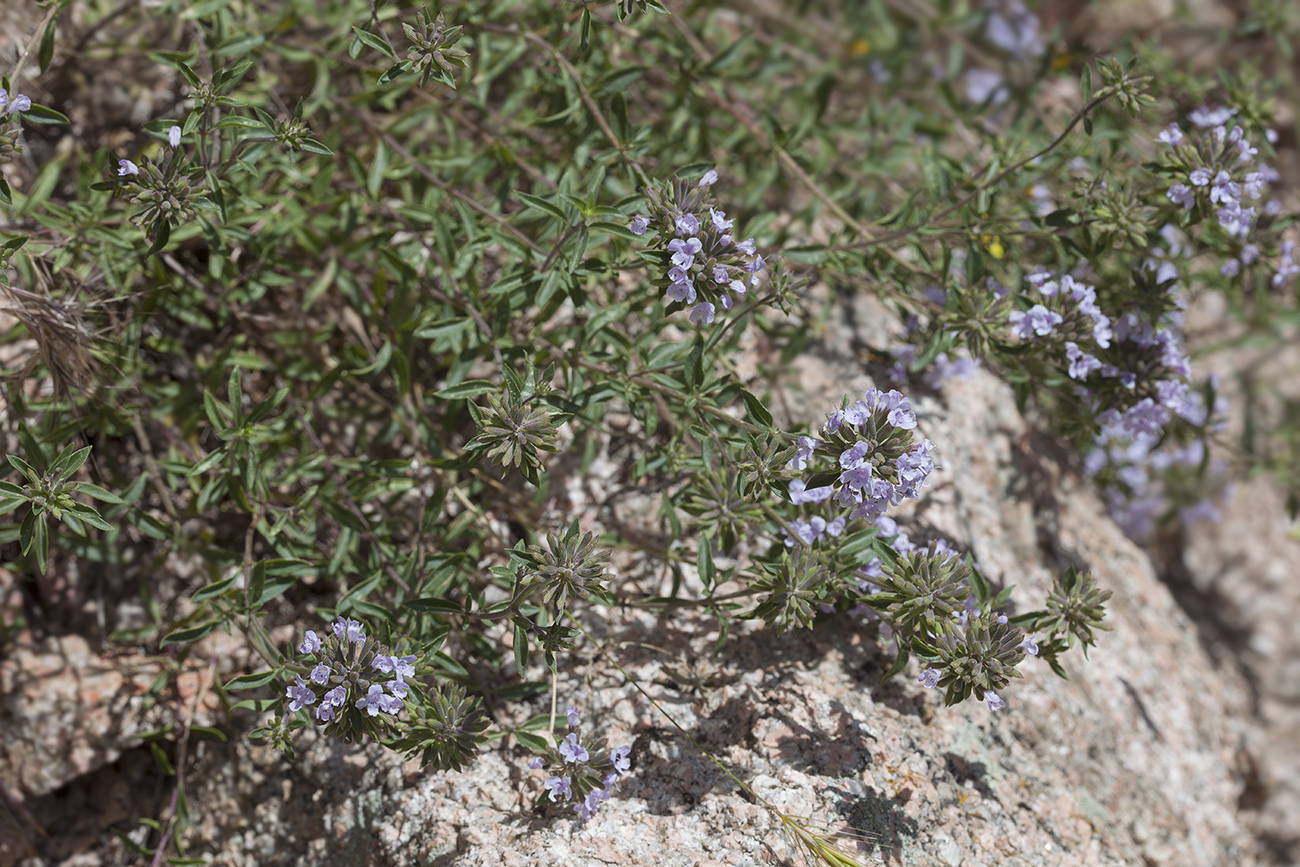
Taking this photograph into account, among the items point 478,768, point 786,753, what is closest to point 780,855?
point 786,753

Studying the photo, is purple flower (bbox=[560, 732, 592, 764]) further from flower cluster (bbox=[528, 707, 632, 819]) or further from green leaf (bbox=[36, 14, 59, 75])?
green leaf (bbox=[36, 14, 59, 75])

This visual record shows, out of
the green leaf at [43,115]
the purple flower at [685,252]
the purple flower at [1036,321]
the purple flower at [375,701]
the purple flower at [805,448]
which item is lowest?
the purple flower at [375,701]

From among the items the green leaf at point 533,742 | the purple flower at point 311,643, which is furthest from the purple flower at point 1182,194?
the purple flower at point 311,643

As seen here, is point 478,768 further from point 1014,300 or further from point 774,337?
point 1014,300

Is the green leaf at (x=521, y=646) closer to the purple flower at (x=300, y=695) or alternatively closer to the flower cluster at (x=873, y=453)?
the purple flower at (x=300, y=695)

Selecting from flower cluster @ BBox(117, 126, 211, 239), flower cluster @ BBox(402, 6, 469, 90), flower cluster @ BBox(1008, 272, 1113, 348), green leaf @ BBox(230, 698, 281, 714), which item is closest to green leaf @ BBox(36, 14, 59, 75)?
flower cluster @ BBox(117, 126, 211, 239)

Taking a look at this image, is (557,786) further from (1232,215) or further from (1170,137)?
(1170,137)

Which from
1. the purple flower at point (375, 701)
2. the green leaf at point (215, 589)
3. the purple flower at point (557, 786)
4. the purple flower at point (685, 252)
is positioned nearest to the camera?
the purple flower at point (375, 701)

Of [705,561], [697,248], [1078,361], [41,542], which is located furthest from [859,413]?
[41,542]
